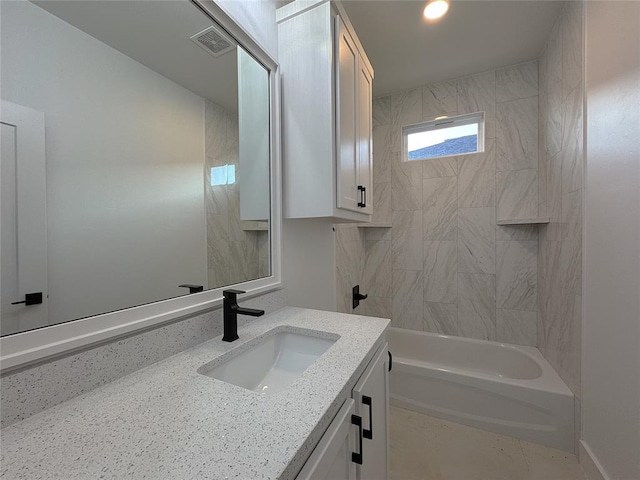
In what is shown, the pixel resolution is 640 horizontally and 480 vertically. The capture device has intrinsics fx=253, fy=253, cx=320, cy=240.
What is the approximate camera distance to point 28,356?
0.52 meters

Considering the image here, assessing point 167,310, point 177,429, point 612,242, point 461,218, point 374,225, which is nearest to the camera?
point 177,429

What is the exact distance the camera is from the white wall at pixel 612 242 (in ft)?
3.38

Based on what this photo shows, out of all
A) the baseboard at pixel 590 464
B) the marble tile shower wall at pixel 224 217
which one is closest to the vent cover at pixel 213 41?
the marble tile shower wall at pixel 224 217

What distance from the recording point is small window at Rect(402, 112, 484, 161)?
2.34 m

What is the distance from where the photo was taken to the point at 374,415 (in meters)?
0.90

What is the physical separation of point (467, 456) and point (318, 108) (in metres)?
2.13

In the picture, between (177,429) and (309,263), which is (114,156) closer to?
(177,429)

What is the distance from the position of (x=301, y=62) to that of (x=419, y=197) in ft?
5.66

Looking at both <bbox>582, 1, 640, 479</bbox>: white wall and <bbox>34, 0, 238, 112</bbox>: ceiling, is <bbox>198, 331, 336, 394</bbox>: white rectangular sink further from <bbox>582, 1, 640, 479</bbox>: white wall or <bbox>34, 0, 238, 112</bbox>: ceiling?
<bbox>582, 1, 640, 479</bbox>: white wall

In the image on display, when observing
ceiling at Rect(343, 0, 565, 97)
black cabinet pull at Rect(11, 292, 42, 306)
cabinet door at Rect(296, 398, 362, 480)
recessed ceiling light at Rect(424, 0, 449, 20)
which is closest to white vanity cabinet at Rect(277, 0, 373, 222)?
ceiling at Rect(343, 0, 565, 97)

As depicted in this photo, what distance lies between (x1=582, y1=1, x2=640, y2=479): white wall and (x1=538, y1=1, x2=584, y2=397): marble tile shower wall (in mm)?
101

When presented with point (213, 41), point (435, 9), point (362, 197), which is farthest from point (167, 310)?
point (435, 9)

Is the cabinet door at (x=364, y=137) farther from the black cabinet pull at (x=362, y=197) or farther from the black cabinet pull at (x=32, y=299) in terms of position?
the black cabinet pull at (x=32, y=299)

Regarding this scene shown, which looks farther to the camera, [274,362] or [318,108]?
[318,108]
